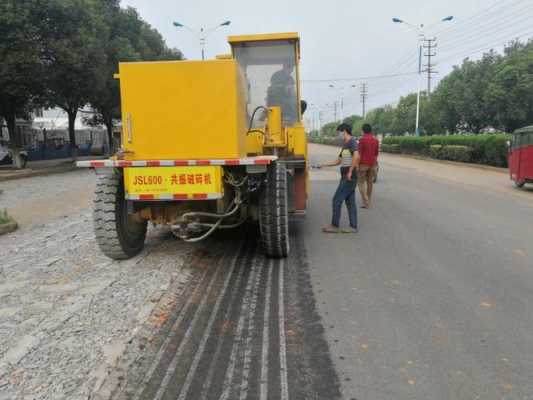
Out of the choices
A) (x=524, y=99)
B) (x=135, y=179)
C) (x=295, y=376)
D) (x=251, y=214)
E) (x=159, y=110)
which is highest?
(x=524, y=99)

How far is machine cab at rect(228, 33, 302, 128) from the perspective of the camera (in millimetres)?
8070

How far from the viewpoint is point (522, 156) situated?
13188mm

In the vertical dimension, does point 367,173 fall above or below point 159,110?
below

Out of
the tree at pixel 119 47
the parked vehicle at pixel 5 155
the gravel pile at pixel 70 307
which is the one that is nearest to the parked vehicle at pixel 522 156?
the gravel pile at pixel 70 307

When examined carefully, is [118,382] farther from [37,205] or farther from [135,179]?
[37,205]

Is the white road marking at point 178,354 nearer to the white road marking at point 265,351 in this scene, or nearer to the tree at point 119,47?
the white road marking at point 265,351

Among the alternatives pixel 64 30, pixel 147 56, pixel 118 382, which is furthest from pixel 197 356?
pixel 147 56

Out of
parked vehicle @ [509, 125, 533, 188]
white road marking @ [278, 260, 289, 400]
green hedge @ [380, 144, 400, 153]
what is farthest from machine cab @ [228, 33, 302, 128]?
green hedge @ [380, 144, 400, 153]

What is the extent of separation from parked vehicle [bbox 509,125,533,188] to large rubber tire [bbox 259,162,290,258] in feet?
32.4

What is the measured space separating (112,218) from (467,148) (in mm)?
21702

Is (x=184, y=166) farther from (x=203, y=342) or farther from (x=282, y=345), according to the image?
(x=282, y=345)

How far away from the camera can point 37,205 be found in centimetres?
1184

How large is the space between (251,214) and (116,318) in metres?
2.65

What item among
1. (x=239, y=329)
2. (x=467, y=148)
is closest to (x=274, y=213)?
(x=239, y=329)
